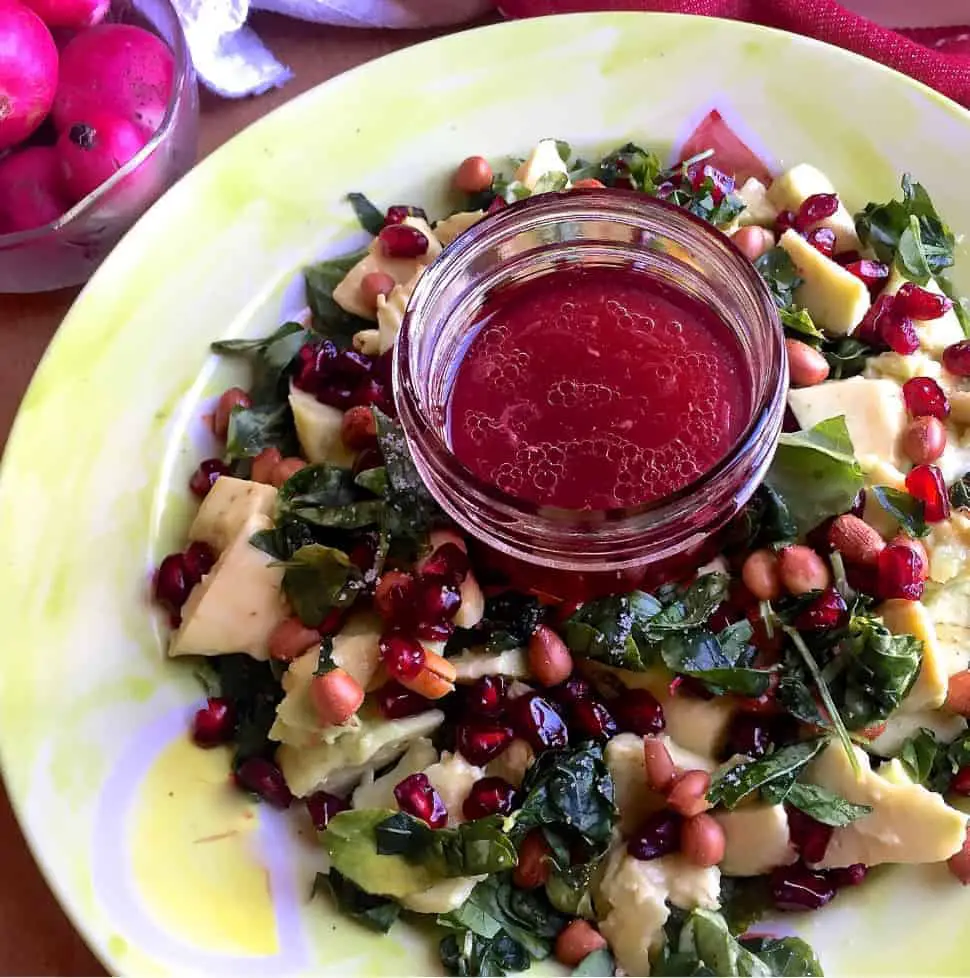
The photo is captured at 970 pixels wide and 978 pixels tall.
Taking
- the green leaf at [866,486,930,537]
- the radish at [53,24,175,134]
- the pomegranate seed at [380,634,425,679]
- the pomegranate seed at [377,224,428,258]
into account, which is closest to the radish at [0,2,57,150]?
the radish at [53,24,175,134]

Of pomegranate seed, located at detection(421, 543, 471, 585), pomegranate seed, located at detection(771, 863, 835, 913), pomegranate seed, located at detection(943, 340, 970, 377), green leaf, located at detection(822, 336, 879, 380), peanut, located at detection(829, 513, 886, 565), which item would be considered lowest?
pomegranate seed, located at detection(771, 863, 835, 913)

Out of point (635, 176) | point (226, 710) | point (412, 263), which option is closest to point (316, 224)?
point (412, 263)

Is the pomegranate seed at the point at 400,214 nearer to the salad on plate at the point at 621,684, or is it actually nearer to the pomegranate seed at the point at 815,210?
the salad on plate at the point at 621,684

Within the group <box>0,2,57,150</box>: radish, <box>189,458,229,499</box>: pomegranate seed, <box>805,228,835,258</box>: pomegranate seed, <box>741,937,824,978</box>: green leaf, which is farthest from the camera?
<box>0,2,57,150</box>: radish

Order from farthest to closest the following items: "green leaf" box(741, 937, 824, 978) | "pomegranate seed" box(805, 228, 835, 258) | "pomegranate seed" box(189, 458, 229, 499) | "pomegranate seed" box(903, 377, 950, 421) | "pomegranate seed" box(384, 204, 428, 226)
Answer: "pomegranate seed" box(384, 204, 428, 226) < "pomegranate seed" box(805, 228, 835, 258) < "pomegranate seed" box(189, 458, 229, 499) < "pomegranate seed" box(903, 377, 950, 421) < "green leaf" box(741, 937, 824, 978)

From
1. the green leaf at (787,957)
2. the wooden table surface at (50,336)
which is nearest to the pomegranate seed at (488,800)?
the green leaf at (787,957)

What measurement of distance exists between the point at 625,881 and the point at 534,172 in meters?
1.43

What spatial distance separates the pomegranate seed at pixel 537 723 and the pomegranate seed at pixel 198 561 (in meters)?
0.62

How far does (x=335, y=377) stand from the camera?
227cm

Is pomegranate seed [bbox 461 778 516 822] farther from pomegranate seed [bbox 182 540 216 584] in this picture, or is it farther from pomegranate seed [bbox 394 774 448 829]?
pomegranate seed [bbox 182 540 216 584]

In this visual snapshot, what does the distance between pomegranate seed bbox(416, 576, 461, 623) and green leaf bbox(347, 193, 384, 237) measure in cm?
95

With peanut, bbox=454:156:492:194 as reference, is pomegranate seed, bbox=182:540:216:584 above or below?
below

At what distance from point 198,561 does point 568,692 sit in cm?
72

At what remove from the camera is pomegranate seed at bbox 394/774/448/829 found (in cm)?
184
